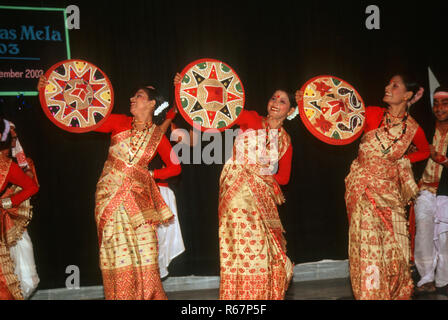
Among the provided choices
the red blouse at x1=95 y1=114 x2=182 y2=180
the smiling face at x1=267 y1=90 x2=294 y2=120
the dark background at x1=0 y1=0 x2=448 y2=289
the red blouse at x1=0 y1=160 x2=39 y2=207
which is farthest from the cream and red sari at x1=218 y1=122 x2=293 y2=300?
the red blouse at x1=0 y1=160 x2=39 y2=207

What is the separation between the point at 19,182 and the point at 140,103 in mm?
1095

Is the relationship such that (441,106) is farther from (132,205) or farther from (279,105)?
(132,205)

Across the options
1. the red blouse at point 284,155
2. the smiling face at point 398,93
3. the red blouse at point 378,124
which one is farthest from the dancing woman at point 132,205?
the smiling face at point 398,93

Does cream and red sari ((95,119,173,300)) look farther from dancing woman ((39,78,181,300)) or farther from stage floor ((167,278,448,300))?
stage floor ((167,278,448,300))

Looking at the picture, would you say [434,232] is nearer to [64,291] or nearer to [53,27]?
[64,291]

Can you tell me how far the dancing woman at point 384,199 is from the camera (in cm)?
427

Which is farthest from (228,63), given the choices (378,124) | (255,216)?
(255,216)

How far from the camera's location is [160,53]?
4.97 metres

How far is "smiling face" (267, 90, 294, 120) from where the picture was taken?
4395mm

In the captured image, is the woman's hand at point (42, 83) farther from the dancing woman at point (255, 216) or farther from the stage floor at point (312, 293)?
the stage floor at point (312, 293)

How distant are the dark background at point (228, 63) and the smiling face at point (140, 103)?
0.09 metres

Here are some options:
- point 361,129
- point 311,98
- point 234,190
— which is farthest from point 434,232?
point 234,190

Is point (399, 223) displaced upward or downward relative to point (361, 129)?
downward

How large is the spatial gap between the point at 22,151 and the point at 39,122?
450mm
